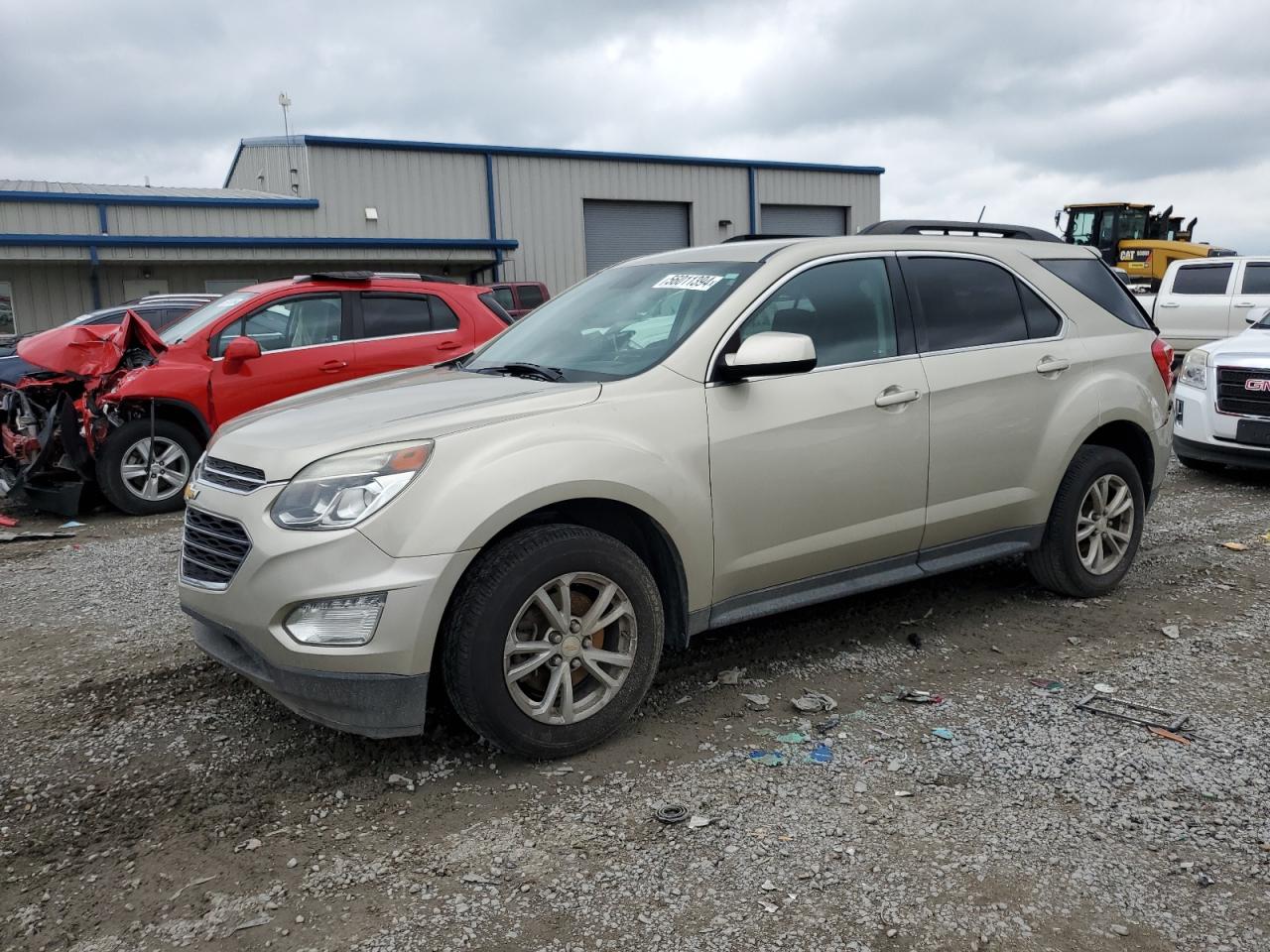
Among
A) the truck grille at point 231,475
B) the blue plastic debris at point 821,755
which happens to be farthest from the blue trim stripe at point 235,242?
the blue plastic debris at point 821,755

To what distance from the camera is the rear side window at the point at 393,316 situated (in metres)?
8.90

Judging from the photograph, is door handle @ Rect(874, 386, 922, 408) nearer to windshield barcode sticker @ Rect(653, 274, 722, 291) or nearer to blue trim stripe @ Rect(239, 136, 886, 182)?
windshield barcode sticker @ Rect(653, 274, 722, 291)

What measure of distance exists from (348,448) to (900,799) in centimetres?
207

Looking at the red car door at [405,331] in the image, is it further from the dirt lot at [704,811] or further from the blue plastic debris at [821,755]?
the blue plastic debris at [821,755]

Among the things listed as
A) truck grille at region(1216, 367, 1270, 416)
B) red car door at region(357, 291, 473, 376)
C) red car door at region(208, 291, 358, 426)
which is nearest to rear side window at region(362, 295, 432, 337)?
red car door at region(357, 291, 473, 376)

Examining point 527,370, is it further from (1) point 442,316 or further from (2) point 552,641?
(1) point 442,316

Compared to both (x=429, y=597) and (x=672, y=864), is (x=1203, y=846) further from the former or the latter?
(x=429, y=597)

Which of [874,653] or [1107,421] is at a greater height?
[1107,421]

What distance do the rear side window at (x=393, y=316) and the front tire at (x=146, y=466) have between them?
5.72ft

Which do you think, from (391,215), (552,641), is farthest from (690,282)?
(391,215)

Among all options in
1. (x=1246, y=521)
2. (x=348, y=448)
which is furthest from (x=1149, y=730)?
(x=1246, y=521)

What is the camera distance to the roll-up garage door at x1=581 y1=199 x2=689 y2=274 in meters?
28.0

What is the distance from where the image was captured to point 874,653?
455cm

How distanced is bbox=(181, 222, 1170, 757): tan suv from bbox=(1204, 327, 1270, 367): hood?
3.57m
